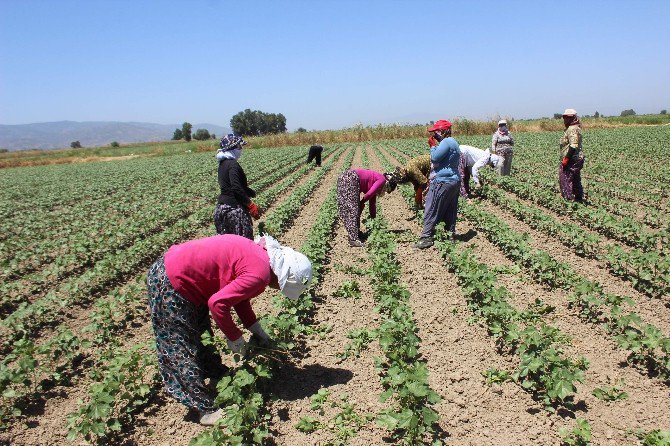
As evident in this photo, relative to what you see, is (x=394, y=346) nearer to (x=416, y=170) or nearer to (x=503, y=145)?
(x=416, y=170)

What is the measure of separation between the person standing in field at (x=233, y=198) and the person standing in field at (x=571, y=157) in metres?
5.72

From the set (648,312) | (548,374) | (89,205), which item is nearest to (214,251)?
(548,374)

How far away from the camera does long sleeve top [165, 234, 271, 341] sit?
2686 millimetres

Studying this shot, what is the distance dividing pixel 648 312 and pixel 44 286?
25.0ft

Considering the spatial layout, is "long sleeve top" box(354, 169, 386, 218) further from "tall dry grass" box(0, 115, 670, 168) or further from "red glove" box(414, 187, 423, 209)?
"tall dry grass" box(0, 115, 670, 168)

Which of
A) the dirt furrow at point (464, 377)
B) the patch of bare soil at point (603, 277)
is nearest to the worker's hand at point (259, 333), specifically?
the dirt furrow at point (464, 377)

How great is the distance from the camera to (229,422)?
2682 millimetres

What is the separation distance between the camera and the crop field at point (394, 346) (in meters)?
2.98

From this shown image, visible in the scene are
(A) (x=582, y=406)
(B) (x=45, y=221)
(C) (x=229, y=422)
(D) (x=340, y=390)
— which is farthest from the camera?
(B) (x=45, y=221)

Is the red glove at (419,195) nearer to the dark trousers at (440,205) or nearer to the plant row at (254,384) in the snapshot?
the dark trousers at (440,205)

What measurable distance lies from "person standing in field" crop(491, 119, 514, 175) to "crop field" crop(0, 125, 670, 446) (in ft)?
9.91

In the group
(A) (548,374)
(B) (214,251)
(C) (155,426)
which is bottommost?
(C) (155,426)

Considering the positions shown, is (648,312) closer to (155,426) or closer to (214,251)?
(214,251)

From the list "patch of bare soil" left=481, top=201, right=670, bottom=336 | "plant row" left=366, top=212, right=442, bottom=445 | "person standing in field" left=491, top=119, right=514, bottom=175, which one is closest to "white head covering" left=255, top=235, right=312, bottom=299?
"plant row" left=366, top=212, right=442, bottom=445
